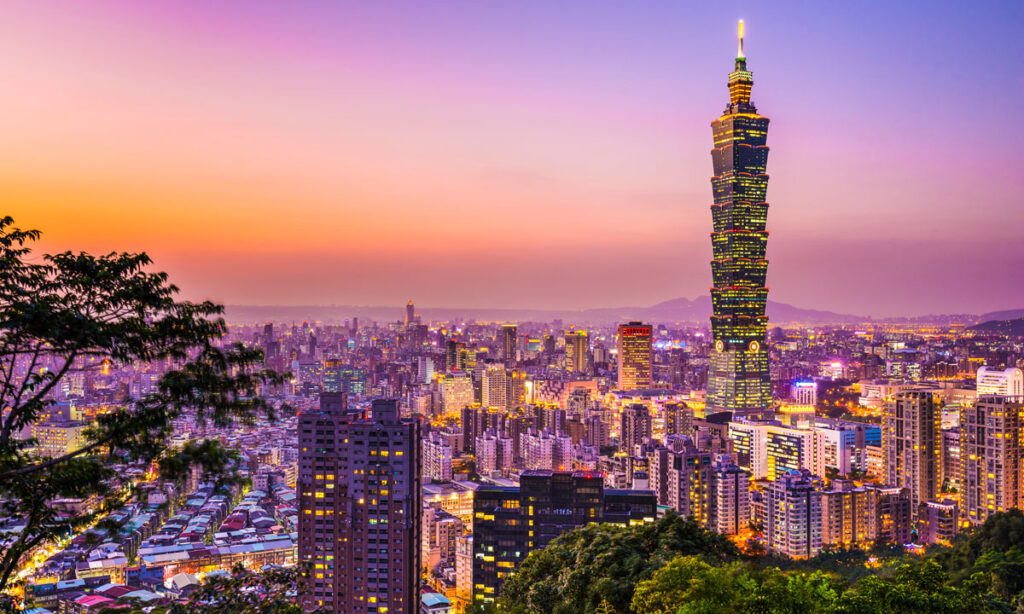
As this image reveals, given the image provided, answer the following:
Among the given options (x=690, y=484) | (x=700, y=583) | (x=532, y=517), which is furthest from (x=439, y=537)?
(x=700, y=583)

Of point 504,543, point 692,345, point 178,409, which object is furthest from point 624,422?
point 692,345

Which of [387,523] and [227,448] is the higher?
[227,448]

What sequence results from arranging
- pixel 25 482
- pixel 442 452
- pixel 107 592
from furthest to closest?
pixel 442 452
pixel 107 592
pixel 25 482

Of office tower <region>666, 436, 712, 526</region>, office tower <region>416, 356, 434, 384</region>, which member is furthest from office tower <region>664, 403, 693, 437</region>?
office tower <region>416, 356, 434, 384</region>

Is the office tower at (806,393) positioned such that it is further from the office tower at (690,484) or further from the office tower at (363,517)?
the office tower at (363,517)

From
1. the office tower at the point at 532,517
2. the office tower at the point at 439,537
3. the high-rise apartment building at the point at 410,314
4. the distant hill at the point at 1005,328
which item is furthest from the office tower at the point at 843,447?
the high-rise apartment building at the point at 410,314

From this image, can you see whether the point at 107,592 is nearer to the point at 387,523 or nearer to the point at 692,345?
the point at 387,523

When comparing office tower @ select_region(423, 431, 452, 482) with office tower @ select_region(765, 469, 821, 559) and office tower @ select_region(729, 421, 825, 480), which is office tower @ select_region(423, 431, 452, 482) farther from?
office tower @ select_region(765, 469, 821, 559)
